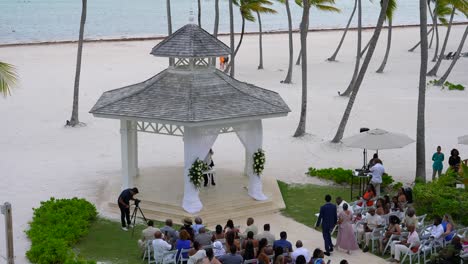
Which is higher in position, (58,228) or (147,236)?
(147,236)

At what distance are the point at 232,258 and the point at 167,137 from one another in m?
14.3

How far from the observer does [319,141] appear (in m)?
27.8

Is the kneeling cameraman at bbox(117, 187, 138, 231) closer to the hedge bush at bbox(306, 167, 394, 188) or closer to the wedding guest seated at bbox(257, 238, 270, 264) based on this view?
the wedding guest seated at bbox(257, 238, 270, 264)

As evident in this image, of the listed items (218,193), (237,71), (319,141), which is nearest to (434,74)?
(237,71)

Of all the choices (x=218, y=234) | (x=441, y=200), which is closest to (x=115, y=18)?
(x=441, y=200)

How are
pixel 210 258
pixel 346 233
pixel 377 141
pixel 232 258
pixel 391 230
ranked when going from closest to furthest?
pixel 210 258 < pixel 232 258 < pixel 391 230 < pixel 346 233 < pixel 377 141

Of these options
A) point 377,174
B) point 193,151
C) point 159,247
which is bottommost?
point 159,247

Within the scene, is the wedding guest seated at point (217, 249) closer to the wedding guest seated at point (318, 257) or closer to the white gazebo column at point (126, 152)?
the wedding guest seated at point (318, 257)

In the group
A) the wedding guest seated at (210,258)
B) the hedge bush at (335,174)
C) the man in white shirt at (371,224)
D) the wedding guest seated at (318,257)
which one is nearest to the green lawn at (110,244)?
the wedding guest seated at (210,258)

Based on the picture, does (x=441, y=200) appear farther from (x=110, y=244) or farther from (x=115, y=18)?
(x=115, y=18)

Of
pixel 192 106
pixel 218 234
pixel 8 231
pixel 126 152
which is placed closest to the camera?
pixel 8 231

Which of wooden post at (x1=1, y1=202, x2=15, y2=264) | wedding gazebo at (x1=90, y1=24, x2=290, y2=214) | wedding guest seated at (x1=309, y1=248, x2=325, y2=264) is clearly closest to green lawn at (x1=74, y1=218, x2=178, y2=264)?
wooden post at (x1=1, y1=202, x2=15, y2=264)

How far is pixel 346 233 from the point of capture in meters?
16.7

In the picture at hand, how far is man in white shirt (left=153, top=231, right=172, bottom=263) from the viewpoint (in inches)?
Result: 607
